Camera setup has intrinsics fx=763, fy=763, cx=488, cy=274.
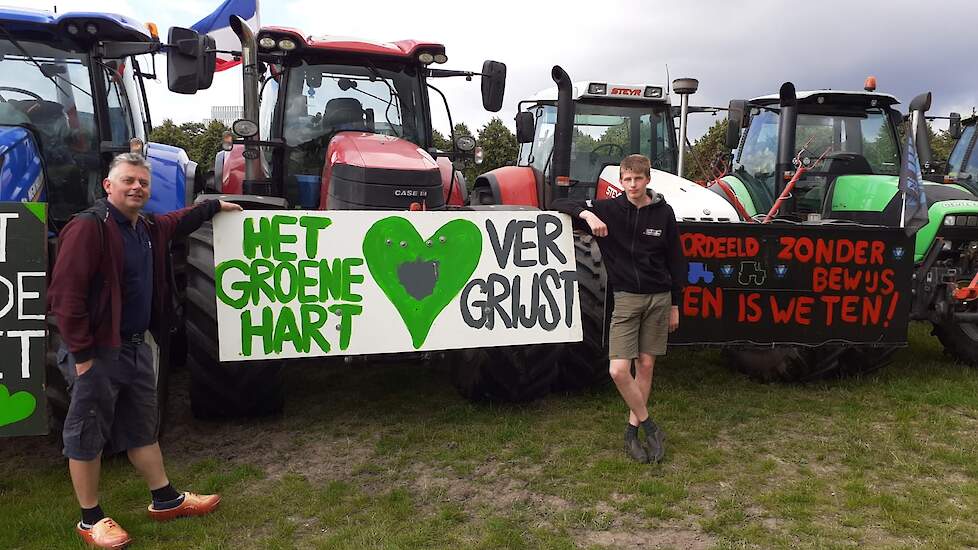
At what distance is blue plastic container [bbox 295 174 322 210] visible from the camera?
5.57 m

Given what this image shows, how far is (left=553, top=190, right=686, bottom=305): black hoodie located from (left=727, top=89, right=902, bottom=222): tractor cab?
3343 millimetres

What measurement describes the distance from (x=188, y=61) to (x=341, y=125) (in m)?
1.23

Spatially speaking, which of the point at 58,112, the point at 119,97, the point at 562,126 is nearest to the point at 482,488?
the point at 562,126

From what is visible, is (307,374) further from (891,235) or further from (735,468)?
(891,235)

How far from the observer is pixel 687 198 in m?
6.07

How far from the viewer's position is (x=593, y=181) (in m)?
7.21

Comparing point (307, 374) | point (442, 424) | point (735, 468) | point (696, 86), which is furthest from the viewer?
point (696, 86)

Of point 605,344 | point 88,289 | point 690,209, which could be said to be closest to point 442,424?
point 605,344

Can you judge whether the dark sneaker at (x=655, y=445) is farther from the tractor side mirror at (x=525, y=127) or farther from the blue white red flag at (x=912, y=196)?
the tractor side mirror at (x=525, y=127)

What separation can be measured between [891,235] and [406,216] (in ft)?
10.6

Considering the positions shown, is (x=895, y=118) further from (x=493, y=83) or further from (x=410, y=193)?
(x=410, y=193)

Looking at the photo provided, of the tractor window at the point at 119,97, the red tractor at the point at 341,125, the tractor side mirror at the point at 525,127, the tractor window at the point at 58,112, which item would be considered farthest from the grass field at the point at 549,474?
the tractor side mirror at the point at 525,127

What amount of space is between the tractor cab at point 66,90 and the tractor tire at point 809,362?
444 cm

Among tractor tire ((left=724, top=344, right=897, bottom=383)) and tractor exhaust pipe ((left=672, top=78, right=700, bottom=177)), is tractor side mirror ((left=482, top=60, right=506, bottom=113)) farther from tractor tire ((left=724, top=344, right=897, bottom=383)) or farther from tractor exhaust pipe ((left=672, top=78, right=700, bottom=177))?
tractor tire ((left=724, top=344, right=897, bottom=383))
